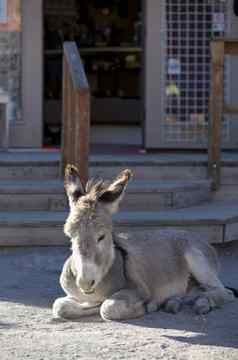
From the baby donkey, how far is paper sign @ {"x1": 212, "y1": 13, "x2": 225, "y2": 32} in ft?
15.6

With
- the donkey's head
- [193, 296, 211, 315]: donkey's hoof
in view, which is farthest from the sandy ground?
the donkey's head

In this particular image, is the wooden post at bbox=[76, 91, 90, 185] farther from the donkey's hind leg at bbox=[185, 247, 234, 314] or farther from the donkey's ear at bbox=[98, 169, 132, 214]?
the donkey's ear at bbox=[98, 169, 132, 214]

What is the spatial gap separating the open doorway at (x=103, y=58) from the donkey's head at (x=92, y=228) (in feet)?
22.1

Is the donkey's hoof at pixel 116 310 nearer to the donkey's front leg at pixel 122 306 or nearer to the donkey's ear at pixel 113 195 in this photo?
the donkey's front leg at pixel 122 306

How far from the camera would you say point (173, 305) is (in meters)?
7.52

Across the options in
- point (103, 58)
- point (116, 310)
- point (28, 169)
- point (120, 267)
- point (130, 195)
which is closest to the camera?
point (116, 310)

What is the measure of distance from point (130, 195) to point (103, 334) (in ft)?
11.6

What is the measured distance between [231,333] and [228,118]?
558 centimetres

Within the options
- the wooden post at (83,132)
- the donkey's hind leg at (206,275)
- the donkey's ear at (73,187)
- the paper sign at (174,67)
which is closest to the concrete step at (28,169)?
the wooden post at (83,132)

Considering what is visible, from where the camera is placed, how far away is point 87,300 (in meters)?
7.25

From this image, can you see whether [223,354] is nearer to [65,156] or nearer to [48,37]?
[65,156]

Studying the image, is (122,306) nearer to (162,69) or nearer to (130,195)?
(130,195)

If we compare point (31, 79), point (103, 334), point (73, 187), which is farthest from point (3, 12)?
point (103, 334)

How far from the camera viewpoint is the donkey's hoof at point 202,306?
Answer: 295 inches
